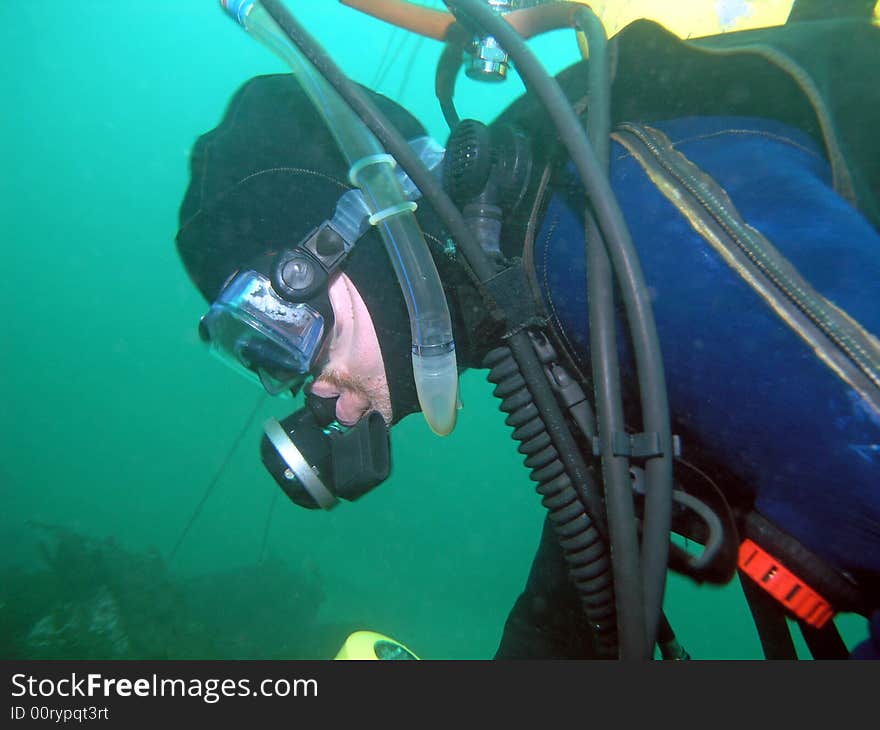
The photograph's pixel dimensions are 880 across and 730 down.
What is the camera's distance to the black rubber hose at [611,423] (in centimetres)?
104

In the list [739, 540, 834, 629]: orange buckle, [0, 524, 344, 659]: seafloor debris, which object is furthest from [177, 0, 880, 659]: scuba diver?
[0, 524, 344, 659]: seafloor debris

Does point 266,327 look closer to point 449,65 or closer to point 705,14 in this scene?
point 449,65

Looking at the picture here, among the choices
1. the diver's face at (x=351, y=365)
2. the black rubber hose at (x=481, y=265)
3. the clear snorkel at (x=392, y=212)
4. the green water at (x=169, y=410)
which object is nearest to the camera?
the black rubber hose at (x=481, y=265)

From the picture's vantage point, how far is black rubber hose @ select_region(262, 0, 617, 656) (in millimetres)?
1290

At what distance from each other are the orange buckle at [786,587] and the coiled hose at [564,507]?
35 cm

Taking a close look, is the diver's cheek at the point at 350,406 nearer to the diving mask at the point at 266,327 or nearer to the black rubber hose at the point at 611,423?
the diving mask at the point at 266,327

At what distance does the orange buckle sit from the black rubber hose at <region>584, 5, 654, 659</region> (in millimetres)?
330

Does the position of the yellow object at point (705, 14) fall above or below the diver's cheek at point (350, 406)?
above

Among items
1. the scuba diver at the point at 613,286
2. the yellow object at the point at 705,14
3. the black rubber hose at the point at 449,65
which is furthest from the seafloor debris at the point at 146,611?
the yellow object at the point at 705,14

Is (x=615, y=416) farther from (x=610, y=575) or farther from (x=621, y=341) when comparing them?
(x=610, y=575)

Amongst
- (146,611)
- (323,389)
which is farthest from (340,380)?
(146,611)

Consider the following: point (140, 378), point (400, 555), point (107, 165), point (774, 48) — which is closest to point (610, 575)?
point (774, 48)

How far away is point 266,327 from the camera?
1.71m

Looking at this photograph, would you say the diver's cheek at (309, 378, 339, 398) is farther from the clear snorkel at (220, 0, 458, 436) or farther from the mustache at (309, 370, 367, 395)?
the clear snorkel at (220, 0, 458, 436)
